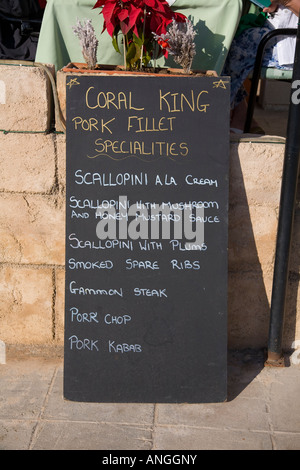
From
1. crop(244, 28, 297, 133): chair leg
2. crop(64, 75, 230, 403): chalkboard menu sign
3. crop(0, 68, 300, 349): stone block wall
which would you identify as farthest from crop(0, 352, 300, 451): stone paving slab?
crop(244, 28, 297, 133): chair leg

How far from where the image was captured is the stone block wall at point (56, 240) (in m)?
3.51

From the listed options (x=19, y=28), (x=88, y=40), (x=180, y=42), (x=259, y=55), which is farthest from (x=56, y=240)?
(x=19, y=28)

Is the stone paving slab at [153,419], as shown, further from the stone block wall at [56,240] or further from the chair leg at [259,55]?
the chair leg at [259,55]

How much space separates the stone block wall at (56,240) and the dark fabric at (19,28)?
1.56 m

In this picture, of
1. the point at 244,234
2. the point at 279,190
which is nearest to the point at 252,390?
the point at 244,234

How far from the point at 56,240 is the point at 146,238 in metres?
0.60

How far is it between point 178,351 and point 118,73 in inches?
59.0

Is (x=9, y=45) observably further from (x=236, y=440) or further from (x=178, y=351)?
(x=236, y=440)

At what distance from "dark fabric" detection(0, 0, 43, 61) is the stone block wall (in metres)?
1.56

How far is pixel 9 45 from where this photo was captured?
16.0 ft

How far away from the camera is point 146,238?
3357 mm

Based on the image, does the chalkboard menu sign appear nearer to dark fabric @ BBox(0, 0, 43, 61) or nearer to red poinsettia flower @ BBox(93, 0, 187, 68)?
red poinsettia flower @ BBox(93, 0, 187, 68)

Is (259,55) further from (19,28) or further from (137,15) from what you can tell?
(19,28)

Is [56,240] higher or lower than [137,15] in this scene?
lower
